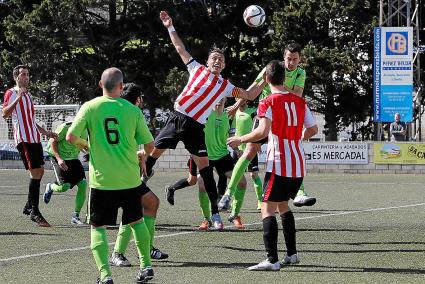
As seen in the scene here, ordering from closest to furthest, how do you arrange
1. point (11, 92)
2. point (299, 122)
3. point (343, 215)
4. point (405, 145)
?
point (299, 122), point (11, 92), point (343, 215), point (405, 145)

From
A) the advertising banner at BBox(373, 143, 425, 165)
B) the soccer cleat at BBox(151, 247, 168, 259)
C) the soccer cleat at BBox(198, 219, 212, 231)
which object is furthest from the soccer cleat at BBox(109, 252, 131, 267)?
the advertising banner at BBox(373, 143, 425, 165)

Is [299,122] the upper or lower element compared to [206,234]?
upper

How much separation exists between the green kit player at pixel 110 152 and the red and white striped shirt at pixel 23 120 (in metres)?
5.61

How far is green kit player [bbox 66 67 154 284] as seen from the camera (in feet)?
25.6

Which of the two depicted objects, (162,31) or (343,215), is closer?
(343,215)

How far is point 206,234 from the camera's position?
1176cm

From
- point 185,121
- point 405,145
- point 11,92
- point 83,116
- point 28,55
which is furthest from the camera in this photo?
point 28,55

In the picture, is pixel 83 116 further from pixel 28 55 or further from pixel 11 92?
pixel 28 55

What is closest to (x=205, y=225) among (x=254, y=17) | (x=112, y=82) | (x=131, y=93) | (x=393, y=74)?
(x=254, y=17)

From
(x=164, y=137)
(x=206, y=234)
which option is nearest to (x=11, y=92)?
(x=164, y=137)

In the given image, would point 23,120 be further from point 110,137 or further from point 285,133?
point 110,137

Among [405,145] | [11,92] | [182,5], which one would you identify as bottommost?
[405,145]

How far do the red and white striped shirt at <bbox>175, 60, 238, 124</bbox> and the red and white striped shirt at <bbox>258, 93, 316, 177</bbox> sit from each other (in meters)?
2.72

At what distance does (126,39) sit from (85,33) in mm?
1955
